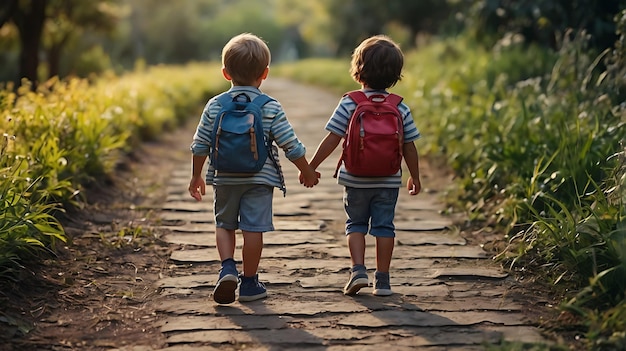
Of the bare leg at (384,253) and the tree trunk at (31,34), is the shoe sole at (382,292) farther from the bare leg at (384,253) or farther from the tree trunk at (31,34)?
the tree trunk at (31,34)

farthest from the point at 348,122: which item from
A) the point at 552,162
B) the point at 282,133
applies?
the point at 552,162

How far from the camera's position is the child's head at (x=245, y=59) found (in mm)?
4055

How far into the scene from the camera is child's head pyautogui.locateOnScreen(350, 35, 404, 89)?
4176mm

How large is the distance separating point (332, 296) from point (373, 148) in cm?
81

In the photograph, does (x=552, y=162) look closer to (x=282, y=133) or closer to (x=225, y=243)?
(x=282, y=133)

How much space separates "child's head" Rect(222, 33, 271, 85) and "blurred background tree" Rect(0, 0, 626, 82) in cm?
426

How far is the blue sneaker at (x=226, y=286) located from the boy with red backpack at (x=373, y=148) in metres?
0.62

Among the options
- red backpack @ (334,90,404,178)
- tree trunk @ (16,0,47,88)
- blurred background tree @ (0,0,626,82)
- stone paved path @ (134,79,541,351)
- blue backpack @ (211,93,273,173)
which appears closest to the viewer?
stone paved path @ (134,79,541,351)

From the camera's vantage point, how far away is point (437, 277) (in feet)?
15.4

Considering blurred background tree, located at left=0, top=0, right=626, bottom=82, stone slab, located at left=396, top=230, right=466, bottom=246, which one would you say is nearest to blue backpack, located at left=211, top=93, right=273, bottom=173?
stone slab, located at left=396, top=230, right=466, bottom=246

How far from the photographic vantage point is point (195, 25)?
60375 millimetres

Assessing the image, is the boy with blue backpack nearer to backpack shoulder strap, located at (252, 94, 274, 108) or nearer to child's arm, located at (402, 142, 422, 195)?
backpack shoulder strap, located at (252, 94, 274, 108)

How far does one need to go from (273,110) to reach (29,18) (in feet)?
46.8

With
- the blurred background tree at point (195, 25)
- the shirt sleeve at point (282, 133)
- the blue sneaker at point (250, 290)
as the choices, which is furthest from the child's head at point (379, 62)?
the blurred background tree at point (195, 25)
